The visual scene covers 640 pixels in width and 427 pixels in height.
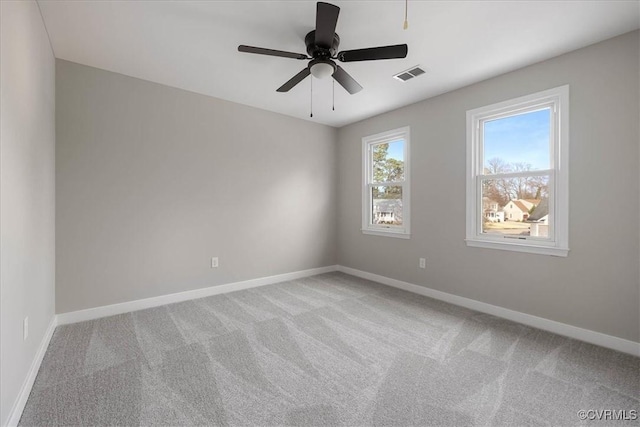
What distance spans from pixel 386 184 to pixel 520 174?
5.86ft

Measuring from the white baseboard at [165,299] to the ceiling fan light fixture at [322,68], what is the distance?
9.64ft

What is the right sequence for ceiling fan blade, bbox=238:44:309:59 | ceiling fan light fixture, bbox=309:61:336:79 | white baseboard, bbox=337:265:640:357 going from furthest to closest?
white baseboard, bbox=337:265:640:357 → ceiling fan light fixture, bbox=309:61:336:79 → ceiling fan blade, bbox=238:44:309:59

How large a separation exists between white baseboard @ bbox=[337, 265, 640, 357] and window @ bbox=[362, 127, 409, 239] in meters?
0.76

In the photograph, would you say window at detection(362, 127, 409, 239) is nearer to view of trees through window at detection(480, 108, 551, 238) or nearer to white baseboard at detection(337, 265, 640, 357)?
white baseboard at detection(337, 265, 640, 357)

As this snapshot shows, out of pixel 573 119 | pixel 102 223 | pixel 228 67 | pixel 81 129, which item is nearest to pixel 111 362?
pixel 102 223

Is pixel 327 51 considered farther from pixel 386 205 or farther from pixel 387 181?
pixel 386 205

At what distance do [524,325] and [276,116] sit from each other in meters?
4.08

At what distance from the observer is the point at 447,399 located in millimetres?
1768

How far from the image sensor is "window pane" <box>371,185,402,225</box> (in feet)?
13.9

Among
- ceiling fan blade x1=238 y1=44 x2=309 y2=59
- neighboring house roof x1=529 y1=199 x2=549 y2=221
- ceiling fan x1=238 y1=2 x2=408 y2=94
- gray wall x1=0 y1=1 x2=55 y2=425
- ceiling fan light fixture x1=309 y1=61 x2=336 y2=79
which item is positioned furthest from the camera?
neighboring house roof x1=529 y1=199 x2=549 y2=221

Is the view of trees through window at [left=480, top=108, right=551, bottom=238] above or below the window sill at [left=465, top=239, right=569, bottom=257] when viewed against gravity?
above

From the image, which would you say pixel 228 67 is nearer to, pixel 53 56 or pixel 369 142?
pixel 53 56

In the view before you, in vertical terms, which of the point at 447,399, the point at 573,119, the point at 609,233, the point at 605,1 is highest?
the point at 605,1
